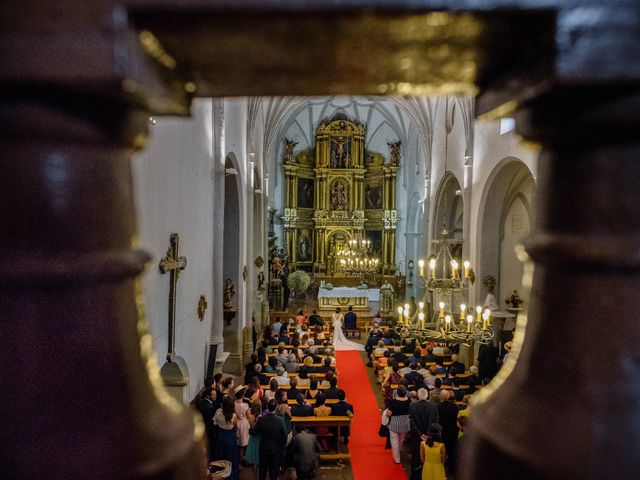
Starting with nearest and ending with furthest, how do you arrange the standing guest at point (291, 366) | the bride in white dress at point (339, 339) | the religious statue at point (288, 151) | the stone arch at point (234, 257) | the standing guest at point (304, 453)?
the standing guest at point (304, 453), the standing guest at point (291, 366), the stone arch at point (234, 257), the bride in white dress at point (339, 339), the religious statue at point (288, 151)

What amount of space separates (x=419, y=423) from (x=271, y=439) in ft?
6.90

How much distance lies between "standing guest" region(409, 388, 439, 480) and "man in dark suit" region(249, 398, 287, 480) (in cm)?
186

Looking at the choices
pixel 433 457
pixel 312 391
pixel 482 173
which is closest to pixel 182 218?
pixel 312 391

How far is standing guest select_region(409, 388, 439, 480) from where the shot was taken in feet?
21.8

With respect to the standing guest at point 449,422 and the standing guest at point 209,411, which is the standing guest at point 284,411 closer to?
the standing guest at point 209,411

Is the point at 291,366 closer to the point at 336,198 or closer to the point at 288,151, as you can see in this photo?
the point at 288,151

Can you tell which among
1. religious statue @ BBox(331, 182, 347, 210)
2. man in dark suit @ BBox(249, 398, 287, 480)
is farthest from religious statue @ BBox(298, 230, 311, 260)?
man in dark suit @ BBox(249, 398, 287, 480)

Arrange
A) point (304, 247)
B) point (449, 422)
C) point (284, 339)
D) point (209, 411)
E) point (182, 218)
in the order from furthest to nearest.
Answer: point (304, 247)
point (284, 339)
point (182, 218)
point (449, 422)
point (209, 411)

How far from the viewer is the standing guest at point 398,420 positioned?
7.39 meters

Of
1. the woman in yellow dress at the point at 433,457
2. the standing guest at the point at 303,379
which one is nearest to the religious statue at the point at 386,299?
the standing guest at the point at 303,379

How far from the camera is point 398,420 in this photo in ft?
24.3

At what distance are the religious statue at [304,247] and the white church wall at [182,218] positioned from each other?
58.0 ft

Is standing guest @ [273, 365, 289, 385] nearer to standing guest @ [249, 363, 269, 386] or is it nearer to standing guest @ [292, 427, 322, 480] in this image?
standing guest @ [249, 363, 269, 386]

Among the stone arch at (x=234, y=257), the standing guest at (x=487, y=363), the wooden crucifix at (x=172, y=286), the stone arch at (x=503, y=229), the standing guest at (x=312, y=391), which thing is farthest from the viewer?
the stone arch at (x=234, y=257)
